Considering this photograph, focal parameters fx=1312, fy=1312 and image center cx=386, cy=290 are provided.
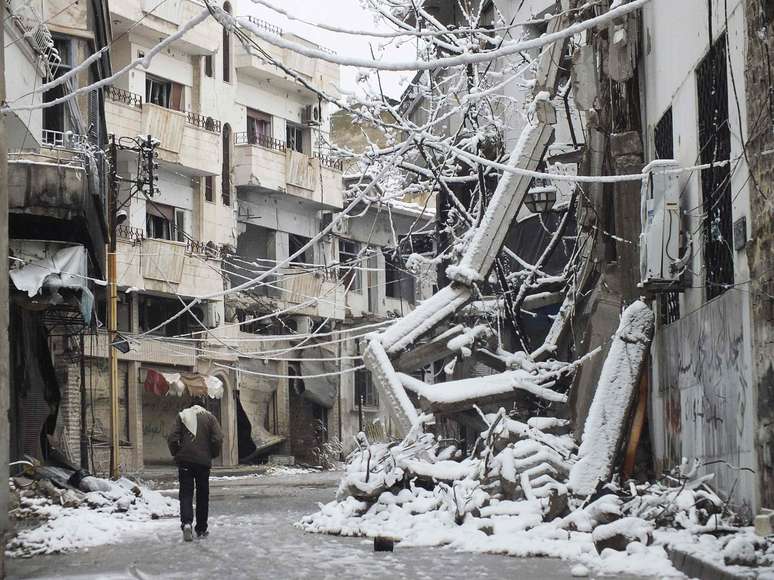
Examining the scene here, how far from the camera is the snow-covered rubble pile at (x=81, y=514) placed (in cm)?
1355

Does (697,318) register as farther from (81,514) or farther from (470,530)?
(81,514)

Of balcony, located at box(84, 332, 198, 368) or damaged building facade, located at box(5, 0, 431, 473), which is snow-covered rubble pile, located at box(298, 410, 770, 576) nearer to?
damaged building facade, located at box(5, 0, 431, 473)

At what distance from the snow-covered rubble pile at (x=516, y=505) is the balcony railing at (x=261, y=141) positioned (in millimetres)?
29159

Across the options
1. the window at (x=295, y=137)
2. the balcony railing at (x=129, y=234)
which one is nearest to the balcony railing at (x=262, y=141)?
the window at (x=295, y=137)

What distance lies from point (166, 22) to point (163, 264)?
764 cm

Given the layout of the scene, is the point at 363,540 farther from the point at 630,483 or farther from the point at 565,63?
the point at 565,63

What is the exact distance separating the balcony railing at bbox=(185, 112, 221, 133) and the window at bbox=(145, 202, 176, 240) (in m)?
2.94

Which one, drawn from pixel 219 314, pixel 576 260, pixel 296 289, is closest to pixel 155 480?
pixel 219 314

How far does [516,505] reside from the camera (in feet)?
44.0

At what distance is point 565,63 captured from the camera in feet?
66.3

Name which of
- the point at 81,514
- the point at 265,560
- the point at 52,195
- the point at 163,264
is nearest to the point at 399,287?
the point at 163,264

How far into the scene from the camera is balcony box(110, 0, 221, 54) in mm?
38469

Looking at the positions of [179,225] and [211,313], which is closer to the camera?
[179,225]

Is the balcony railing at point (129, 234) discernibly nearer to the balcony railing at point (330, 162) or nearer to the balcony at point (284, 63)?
the balcony at point (284, 63)
